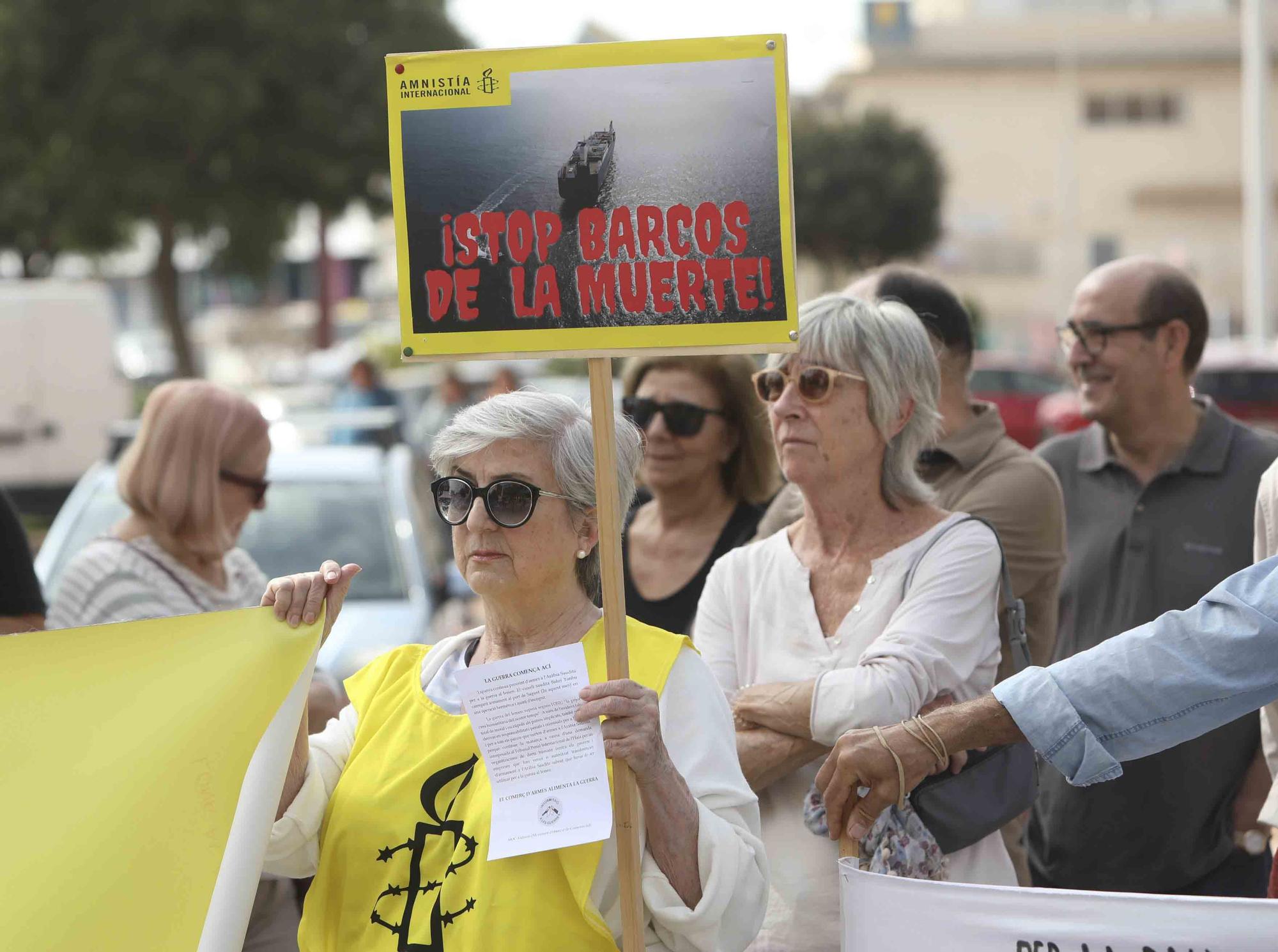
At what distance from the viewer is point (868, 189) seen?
4219 centimetres

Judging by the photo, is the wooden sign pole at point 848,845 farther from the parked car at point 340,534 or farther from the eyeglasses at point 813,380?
the parked car at point 340,534

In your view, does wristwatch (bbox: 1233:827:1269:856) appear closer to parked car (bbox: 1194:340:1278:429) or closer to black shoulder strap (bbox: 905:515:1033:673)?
black shoulder strap (bbox: 905:515:1033:673)

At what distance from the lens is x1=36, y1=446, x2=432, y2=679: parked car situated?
251 inches

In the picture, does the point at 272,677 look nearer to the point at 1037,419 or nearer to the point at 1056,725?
the point at 1056,725

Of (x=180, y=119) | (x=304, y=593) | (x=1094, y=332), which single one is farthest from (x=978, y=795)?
(x=180, y=119)

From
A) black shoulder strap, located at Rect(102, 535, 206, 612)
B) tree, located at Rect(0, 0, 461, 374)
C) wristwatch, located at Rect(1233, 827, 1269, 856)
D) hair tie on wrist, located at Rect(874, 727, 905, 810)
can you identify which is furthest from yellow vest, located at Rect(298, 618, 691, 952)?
tree, located at Rect(0, 0, 461, 374)

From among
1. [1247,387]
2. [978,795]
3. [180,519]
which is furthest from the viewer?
[1247,387]

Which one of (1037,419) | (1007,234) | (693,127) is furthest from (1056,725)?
(1007,234)

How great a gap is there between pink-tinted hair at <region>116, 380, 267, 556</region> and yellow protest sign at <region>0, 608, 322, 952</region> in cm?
122

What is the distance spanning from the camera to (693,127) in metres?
2.54

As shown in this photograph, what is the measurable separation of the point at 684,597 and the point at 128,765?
1.85 metres

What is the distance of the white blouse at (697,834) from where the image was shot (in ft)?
8.34

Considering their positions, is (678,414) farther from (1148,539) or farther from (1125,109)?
(1125,109)

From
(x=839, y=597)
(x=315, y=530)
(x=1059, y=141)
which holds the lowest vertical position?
(x=315, y=530)
